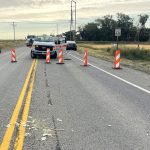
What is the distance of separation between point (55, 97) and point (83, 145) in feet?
17.2

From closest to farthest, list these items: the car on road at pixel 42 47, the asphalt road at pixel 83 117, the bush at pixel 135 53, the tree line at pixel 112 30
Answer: the asphalt road at pixel 83 117, the car on road at pixel 42 47, the bush at pixel 135 53, the tree line at pixel 112 30

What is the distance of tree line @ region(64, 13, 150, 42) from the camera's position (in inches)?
6344

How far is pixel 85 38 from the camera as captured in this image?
168m

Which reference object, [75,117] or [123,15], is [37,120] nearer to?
[75,117]

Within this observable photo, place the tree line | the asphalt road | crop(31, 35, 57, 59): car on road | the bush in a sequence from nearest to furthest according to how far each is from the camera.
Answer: the asphalt road → crop(31, 35, 57, 59): car on road → the bush → the tree line

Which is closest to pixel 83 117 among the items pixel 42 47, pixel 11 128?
pixel 11 128

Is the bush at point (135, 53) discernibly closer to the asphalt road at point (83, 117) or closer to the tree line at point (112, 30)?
the asphalt road at point (83, 117)

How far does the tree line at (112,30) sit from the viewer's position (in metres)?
161

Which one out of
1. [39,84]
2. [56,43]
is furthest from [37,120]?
[56,43]

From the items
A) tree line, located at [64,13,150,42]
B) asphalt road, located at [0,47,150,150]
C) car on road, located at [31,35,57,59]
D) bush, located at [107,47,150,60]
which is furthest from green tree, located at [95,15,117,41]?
asphalt road, located at [0,47,150,150]

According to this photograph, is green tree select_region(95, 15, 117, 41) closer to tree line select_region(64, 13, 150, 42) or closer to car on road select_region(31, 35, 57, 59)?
tree line select_region(64, 13, 150, 42)

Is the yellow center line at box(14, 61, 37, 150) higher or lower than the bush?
higher

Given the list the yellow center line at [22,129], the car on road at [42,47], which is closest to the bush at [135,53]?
the car on road at [42,47]

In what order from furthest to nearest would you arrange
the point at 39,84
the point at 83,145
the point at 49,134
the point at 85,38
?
the point at 85,38 → the point at 39,84 → the point at 49,134 → the point at 83,145
